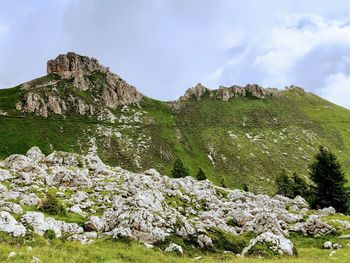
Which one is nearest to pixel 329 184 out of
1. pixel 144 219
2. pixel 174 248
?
pixel 144 219

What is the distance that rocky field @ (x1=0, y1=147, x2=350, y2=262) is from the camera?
2206cm

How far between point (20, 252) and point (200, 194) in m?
37.1

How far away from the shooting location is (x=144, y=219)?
23.8 meters

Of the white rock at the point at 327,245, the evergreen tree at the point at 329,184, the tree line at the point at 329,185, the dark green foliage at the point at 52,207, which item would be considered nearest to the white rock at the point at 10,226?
the dark green foliage at the point at 52,207

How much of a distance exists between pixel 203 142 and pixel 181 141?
11.3 meters

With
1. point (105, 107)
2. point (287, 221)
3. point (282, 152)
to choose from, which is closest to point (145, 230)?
point (287, 221)

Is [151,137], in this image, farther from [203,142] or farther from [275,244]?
[275,244]

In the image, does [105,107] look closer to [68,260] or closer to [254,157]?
[254,157]

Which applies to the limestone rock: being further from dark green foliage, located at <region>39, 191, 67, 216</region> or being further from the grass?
dark green foliage, located at <region>39, 191, 67, 216</region>

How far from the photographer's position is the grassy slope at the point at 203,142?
482 feet

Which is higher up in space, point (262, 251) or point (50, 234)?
point (50, 234)

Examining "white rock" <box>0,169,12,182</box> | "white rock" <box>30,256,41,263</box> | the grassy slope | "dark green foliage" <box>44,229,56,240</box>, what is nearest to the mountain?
the grassy slope

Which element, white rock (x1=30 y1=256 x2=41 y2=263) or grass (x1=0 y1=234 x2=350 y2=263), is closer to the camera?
white rock (x1=30 y1=256 x2=41 y2=263)

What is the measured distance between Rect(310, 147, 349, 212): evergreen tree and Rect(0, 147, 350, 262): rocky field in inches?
447
